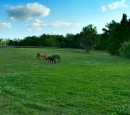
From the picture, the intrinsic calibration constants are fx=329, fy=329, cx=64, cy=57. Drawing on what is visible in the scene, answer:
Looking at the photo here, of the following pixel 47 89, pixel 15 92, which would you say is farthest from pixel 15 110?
pixel 47 89

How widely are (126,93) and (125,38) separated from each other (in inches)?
2543

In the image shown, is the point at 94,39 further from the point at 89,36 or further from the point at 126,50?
the point at 126,50

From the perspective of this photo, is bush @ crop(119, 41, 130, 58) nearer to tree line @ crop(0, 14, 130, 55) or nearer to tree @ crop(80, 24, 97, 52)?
tree line @ crop(0, 14, 130, 55)

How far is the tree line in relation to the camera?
81.5 meters

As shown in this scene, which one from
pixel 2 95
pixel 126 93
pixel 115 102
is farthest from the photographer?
pixel 126 93

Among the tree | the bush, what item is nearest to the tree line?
the tree

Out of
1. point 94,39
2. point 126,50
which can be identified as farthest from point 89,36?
point 126,50

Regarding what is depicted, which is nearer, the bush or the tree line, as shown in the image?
the bush

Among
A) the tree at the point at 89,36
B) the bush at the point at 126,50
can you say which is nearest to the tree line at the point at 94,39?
the tree at the point at 89,36

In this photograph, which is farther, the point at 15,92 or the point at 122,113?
the point at 15,92

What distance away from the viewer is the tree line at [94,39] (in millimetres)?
81500

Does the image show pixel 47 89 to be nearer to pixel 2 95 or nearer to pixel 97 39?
pixel 2 95

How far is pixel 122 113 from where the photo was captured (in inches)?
482

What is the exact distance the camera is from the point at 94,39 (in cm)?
10331
